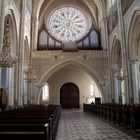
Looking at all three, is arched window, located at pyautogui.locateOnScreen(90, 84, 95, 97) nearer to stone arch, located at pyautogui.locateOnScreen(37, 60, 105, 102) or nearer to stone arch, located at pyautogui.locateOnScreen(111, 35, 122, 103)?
stone arch, located at pyautogui.locateOnScreen(37, 60, 105, 102)

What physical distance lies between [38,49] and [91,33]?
24.3 feet

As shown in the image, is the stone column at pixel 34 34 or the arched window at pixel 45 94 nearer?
the stone column at pixel 34 34

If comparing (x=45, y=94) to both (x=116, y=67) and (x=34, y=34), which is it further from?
(x=116, y=67)

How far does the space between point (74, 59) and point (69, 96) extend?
9.48 meters

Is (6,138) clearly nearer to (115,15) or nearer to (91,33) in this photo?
(115,15)

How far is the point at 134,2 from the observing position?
52.4 feet

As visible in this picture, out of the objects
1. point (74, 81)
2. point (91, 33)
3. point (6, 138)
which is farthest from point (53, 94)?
point (6, 138)

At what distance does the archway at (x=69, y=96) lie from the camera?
109ft

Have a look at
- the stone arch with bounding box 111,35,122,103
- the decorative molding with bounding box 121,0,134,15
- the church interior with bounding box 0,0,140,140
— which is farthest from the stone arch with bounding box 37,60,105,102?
the decorative molding with bounding box 121,0,134,15

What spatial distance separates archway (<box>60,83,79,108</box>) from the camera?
33094 mm

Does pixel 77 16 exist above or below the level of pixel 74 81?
above

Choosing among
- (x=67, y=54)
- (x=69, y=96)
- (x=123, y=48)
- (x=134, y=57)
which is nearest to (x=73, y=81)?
(x=69, y=96)

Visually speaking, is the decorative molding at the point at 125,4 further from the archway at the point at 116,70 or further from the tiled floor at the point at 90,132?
the tiled floor at the point at 90,132

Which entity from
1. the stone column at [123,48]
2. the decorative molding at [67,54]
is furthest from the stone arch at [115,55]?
the stone column at [123,48]
